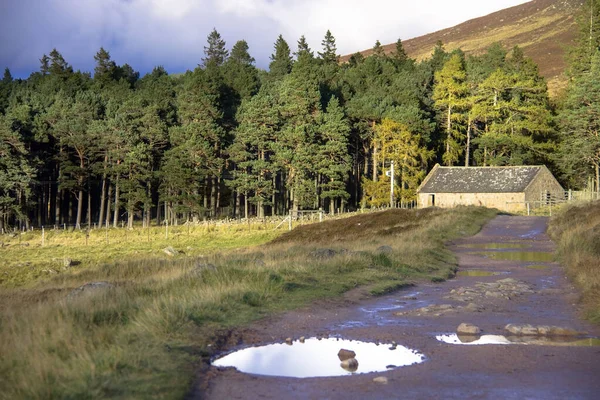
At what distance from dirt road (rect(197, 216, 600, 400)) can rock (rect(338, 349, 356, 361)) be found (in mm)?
916

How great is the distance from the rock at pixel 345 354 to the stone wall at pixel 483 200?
56095 millimetres

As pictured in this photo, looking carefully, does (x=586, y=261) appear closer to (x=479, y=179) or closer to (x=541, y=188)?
(x=541, y=188)

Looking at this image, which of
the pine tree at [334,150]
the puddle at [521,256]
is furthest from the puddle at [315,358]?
the pine tree at [334,150]

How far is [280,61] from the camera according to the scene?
9712cm

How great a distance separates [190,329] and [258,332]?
1161mm

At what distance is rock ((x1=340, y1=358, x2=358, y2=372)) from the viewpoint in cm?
876

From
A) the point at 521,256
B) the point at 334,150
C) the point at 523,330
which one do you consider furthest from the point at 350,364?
Answer: the point at 334,150

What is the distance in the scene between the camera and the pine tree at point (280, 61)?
9475 centimetres

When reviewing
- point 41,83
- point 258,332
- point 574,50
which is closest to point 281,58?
point 41,83

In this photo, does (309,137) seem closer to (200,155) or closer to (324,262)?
(200,155)

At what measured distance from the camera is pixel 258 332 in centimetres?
1055

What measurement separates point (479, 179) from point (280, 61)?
135 feet

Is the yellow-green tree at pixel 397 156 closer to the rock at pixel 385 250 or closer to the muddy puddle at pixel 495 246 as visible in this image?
the muddy puddle at pixel 495 246

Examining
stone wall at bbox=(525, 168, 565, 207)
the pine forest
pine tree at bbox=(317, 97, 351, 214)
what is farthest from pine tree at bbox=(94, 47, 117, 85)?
stone wall at bbox=(525, 168, 565, 207)
